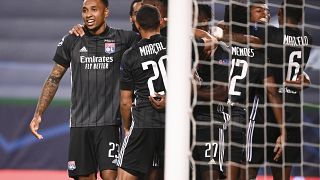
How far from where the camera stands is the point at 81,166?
613 centimetres

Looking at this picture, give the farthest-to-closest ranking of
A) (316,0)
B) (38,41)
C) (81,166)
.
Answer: (38,41) → (316,0) → (81,166)

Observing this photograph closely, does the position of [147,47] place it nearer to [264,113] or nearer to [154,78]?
[154,78]

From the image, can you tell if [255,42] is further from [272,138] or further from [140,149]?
[140,149]

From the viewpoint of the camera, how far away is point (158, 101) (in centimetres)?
583

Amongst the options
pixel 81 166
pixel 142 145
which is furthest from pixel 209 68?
pixel 81 166

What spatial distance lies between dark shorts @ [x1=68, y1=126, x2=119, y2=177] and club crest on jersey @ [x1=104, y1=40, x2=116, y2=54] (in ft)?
1.76

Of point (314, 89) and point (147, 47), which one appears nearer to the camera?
point (147, 47)

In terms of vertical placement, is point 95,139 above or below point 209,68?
below

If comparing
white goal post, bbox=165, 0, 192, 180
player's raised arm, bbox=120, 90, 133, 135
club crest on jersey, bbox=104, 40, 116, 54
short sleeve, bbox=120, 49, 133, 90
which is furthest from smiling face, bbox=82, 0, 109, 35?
white goal post, bbox=165, 0, 192, 180

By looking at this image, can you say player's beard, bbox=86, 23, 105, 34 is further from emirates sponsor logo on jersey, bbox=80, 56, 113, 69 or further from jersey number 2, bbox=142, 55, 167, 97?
jersey number 2, bbox=142, 55, 167, 97

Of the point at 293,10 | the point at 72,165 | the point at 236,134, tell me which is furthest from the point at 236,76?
the point at 72,165

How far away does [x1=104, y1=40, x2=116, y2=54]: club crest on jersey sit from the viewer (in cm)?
621

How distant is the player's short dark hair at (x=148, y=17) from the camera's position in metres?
5.79

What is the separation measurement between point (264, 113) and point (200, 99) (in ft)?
2.67
